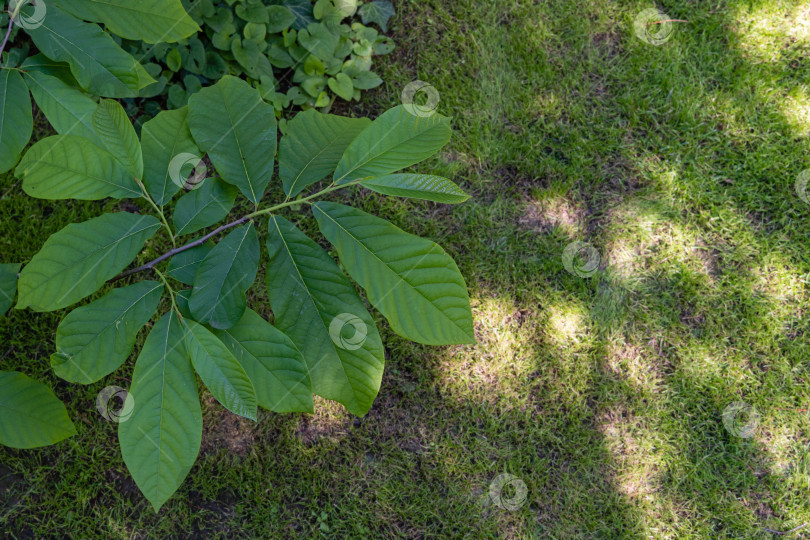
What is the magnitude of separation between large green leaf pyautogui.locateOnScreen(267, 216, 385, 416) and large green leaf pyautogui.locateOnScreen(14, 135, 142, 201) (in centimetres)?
37

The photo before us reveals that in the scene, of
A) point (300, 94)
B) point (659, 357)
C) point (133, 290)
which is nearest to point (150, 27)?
point (133, 290)

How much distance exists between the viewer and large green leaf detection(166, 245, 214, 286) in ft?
4.09

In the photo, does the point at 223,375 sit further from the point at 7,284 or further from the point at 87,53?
the point at 87,53

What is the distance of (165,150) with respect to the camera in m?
1.24

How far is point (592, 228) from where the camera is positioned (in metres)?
2.81

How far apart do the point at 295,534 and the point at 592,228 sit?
1999 millimetres

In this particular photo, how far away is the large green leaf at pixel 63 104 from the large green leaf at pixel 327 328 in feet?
1.78

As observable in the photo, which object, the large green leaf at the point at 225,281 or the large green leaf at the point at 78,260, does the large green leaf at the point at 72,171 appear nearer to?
the large green leaf at the point at 78,260

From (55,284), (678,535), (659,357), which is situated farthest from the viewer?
(659,357)

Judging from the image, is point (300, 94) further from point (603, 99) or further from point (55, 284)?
point (55, 284)

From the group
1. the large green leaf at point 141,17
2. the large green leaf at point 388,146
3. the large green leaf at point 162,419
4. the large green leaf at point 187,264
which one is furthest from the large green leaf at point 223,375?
the large green leaf at point 141,17

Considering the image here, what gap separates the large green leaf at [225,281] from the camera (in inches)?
44.1

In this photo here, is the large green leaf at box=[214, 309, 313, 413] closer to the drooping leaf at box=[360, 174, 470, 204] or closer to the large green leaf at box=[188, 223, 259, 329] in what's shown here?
the large green leaf at box=[188, 223, 259, 329]

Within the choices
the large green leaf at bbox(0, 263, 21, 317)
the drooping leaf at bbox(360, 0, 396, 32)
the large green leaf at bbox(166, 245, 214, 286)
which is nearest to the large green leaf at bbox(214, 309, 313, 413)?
the large green leaf at bbox(166, 245, 214, 286)
